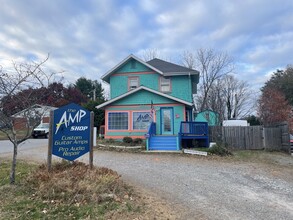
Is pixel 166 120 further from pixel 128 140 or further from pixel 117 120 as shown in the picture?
pixel 117 120

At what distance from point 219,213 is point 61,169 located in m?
4.27

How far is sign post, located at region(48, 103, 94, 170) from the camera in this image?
6.34 metres

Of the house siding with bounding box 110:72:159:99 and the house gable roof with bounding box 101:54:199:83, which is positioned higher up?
the house gable roof with bounding box 101:54:199:83

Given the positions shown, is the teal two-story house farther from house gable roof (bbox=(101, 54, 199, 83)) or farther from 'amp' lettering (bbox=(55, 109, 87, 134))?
'amp' lettering (bbox=(55, 109, 87, 134))

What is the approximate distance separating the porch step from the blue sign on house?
316 inches

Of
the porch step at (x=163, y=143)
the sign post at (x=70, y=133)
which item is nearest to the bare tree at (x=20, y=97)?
the sign post at (x=70, y=133)

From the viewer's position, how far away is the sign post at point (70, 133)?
634cm

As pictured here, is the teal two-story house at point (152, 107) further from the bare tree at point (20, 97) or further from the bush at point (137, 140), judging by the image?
the bare tree at point (20, 97)

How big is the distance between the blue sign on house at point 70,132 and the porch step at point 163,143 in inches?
316

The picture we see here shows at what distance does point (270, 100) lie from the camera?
94.4 ft

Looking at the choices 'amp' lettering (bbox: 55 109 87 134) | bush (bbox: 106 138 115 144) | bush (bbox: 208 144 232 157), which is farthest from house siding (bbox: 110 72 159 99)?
'amp' lettering (bbox: 55 109 87 134)

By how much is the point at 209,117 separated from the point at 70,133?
747 inches

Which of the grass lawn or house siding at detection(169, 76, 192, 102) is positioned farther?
house siding at detection(169, 76, 192, 102)

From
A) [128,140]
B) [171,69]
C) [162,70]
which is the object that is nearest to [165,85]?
[162,70]
